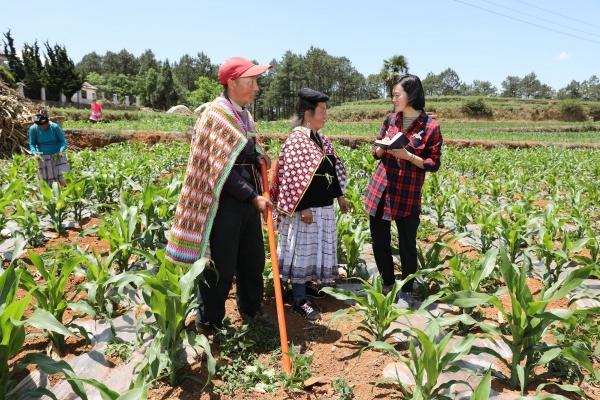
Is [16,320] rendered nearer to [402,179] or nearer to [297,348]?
[297,348]

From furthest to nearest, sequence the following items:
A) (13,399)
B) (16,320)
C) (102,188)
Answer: (102,188) < (13,399) < (16,320)

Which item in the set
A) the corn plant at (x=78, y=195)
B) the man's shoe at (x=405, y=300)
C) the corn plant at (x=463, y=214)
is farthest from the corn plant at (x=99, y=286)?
the corn plant at (x=463, y=214)

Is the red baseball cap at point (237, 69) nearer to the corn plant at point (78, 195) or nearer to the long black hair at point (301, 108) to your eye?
the long black hair at point (301, 108)

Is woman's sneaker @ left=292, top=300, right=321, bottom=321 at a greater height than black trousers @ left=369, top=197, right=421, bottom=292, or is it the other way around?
black trousers @ left=369, top=197, right=421, bottom=292

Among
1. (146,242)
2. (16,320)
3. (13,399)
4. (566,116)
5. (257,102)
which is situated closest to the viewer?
(16,320)

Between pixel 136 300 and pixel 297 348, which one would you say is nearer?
pixel 297 348

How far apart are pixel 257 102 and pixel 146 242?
217ft

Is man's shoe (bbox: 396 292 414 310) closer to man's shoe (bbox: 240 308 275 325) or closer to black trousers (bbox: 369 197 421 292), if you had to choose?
black trousers (bbox: 369 197 421 292)

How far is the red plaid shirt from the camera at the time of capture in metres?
2.99

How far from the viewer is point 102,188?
5.64m

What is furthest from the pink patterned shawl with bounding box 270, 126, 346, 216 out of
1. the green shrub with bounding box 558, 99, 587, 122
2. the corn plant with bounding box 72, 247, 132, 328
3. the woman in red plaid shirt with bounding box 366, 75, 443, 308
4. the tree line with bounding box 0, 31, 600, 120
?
the green shrub with bounding box 558, 99, 587, 122

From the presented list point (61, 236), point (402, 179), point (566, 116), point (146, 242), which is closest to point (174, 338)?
point (146, 242)

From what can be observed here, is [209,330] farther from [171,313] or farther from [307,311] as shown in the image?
[307,311]

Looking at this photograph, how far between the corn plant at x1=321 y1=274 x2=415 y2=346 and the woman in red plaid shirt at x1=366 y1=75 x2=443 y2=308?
396mm
